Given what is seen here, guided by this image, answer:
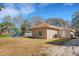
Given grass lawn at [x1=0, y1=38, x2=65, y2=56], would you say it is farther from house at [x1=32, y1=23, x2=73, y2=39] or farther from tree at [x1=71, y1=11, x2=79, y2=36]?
tree at [x1=71, y1=11, x2=79, y2=36]

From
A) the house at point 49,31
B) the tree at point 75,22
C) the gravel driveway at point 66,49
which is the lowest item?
the gravel driveway at point 66,49

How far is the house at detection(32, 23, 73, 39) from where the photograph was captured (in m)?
2.11

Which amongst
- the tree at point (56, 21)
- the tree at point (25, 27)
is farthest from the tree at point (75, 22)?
the tree at point (25, 27)

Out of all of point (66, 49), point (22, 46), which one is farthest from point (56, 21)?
point (22, 46)

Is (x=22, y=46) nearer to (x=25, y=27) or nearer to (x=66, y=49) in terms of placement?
(x=25, y=27)

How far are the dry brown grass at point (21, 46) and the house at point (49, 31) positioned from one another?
7cm

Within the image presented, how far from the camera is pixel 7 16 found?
82.5 inches

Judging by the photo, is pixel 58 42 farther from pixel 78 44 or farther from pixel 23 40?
pixel 23 40

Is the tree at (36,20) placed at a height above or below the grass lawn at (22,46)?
above

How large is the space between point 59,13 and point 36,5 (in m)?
Result: 0.24

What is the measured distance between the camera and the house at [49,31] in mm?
2105

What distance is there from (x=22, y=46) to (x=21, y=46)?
0.01 m

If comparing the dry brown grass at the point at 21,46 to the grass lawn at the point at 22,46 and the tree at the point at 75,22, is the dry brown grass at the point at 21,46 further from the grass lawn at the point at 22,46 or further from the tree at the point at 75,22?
the tree at the point at 75,22

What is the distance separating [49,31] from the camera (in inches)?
83.4
